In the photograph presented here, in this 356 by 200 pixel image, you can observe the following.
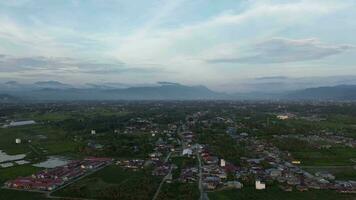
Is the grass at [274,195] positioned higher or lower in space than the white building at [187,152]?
lower

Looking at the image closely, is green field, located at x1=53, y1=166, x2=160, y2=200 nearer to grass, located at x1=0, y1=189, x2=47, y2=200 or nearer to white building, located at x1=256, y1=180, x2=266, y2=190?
grass, located at x1=0, y1=189, x2=47, y2=200

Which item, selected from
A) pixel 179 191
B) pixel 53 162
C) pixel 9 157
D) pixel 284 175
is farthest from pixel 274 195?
pixel 9 157

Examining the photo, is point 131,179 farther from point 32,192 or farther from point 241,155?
point 241,155

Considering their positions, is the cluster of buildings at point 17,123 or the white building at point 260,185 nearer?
the white building at point 260,185

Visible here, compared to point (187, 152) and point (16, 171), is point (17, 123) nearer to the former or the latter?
point (16, 171)

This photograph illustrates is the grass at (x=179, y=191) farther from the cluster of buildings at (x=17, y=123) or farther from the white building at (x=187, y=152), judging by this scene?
the cluster of buildings at (x=17, y=123)

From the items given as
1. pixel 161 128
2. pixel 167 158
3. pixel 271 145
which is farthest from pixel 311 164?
pixel 161 128

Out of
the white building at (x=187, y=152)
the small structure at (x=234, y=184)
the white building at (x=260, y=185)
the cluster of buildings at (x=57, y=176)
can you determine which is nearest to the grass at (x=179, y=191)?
the small structure at (x=234, y=184)
